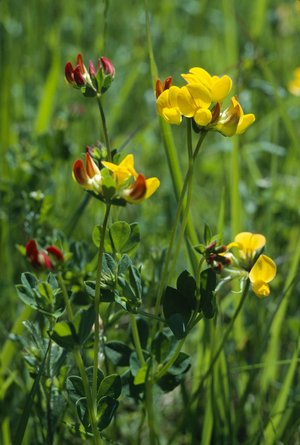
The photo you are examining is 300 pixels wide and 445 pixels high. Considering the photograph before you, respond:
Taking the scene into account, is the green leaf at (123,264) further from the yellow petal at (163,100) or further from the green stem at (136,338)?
the yellow petal at (163,100)

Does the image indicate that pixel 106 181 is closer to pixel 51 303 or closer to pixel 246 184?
pixel 51 303

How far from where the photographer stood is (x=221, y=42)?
12.4 feet

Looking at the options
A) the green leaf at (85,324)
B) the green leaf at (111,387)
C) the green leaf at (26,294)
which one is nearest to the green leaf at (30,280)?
the green leaf at (26,294)

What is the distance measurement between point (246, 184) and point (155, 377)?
1539 millimetres

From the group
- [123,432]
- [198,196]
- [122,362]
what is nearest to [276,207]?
[198,196]

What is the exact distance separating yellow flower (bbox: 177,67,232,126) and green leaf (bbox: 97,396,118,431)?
458 mm

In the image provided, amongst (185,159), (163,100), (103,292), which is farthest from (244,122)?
(185,159)

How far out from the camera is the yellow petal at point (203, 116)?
1.10m

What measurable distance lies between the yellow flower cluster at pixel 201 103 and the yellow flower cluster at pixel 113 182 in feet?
0.38

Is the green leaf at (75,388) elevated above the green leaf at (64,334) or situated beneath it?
situated beneath

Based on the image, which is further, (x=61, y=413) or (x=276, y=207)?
(x=276, y=207)

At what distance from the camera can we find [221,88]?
3.68ft

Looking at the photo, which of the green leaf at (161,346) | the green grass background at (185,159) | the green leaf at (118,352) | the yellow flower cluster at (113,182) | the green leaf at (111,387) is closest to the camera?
the yellow flower cluster at (113,182)

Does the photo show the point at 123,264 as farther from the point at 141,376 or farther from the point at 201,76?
the point at 201,76
